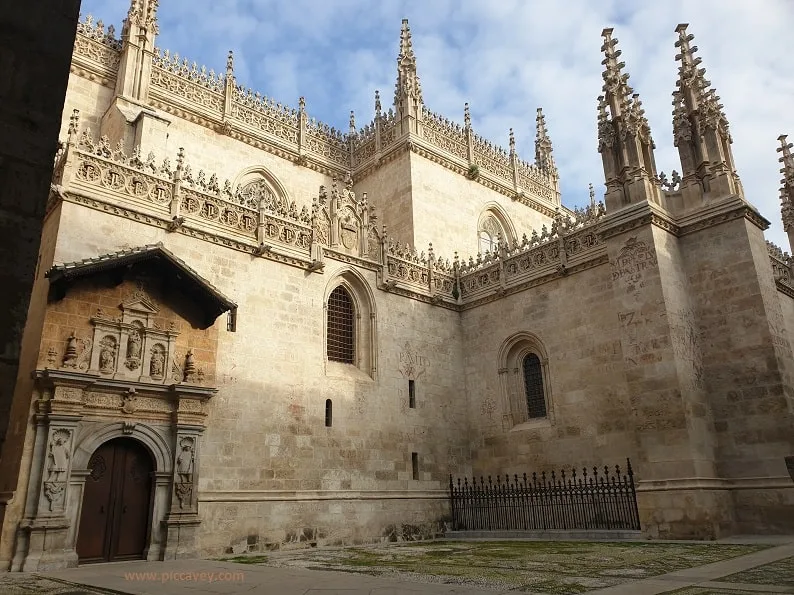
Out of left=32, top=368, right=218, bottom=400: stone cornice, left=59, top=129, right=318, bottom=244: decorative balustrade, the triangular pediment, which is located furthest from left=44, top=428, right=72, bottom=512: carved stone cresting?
left=59, top=129, right=318, bottom=244: decorative balustrade

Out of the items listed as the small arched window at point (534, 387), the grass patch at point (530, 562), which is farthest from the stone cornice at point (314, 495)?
the small arched window at point (534, 387)

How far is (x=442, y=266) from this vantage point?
21.8 m

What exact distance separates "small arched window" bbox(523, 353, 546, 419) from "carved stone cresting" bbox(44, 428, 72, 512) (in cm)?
1279

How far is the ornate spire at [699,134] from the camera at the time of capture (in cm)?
1608

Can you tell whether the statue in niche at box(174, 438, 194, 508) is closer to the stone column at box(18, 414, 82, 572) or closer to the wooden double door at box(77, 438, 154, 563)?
the wooden double door at box(77, 438, 154, 563)

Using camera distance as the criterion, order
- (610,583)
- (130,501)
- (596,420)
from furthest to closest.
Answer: (596,420) < (130,501) < (610,583)

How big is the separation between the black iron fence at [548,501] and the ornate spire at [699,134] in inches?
301

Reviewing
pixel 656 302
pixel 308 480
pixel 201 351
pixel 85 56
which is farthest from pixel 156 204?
pixel 656 302

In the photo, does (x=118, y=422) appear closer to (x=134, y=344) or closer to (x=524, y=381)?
(x=134, y=344)

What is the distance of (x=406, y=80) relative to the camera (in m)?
25.5

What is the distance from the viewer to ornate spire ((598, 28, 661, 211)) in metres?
16.4

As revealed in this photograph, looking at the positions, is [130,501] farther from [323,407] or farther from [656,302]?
[656,302]

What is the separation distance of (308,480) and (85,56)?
16453 millimetres

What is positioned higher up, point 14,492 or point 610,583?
point 14,492
